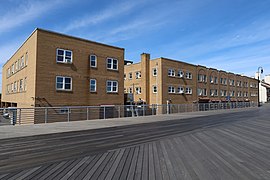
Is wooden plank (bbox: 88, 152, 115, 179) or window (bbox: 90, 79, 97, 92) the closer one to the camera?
wooden plank (bbox: 88, 152, 115, 179)

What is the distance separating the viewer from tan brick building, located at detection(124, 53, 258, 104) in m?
36.1

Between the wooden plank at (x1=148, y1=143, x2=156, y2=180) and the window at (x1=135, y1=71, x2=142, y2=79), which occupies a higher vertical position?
the window at (x1=135, y1=71, x2=142, y2=79)

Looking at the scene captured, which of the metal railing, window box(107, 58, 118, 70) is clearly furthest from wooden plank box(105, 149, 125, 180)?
window box(107, 58, 118, 70)

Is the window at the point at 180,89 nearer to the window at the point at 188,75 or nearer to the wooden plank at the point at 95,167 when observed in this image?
the window at the point at 188,75

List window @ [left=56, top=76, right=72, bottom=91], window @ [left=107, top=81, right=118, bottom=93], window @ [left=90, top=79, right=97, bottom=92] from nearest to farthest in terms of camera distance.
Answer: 1. window @ [left=56, top=76, right=72, bottom=91]
2. window @ [left=90, top=79, right=97, bottom=92]
3. window @ [left=107, top=81, right=118, bottom=93]

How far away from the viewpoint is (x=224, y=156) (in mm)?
6535

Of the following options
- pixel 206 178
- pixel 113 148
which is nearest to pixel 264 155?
pixel 206 178

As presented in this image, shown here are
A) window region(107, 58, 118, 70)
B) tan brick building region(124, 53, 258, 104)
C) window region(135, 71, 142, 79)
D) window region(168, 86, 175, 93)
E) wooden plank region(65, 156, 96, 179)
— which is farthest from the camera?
window region(135, 71, 142, 79)

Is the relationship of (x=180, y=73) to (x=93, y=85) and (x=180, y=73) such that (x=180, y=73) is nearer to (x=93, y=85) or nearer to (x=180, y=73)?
(x=180, y=73)

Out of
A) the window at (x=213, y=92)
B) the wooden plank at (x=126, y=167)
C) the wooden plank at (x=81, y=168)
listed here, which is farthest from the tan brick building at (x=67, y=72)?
the window at (x=213, y=92)

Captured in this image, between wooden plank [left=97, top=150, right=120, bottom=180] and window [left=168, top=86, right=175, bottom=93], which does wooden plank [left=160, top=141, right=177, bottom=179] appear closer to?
wooden plank [left=97, top=150, right=120, bottom=180]

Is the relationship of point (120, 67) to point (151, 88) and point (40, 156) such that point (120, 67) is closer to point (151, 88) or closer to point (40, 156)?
point (151, 88)

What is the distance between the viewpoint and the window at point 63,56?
2236cm

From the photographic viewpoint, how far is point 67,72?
22.8 metres
